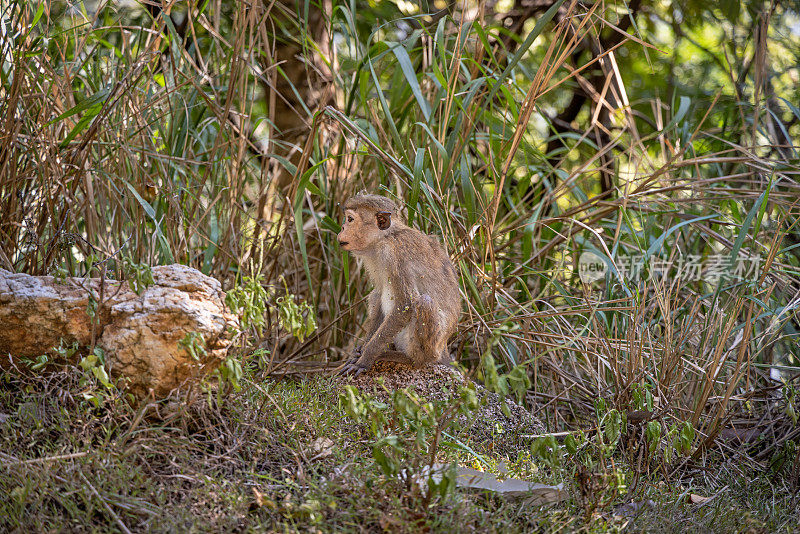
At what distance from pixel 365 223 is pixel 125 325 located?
5.16 ft

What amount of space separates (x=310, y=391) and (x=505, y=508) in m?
1.27

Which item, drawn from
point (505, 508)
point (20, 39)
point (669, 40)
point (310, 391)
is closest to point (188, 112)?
point (20, 39)

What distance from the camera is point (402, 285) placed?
4391 mm

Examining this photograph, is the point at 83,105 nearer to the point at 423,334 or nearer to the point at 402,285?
the point at 402,285

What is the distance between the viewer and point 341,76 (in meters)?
5.75

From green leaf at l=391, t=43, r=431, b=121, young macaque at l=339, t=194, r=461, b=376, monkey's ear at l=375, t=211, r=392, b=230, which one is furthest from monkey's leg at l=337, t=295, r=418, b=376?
green leaf at l=391, t=43, r=431, b=121

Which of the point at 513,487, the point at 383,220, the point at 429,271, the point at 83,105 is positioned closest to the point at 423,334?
the point at 429,271

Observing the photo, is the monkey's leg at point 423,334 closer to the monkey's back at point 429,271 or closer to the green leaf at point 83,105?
the monkey's back at point 429,271

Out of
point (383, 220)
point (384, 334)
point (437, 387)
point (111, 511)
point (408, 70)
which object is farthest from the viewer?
point (408, 70)

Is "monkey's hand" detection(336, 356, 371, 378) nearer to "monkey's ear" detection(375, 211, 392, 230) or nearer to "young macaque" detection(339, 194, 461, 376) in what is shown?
"young macaque" detection(339, 194, 461, 376)

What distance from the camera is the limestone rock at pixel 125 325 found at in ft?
11.0

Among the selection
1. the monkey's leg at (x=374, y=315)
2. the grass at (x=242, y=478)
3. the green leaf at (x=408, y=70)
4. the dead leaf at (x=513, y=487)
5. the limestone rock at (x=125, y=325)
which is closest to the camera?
the grass at (x=242, y=478)

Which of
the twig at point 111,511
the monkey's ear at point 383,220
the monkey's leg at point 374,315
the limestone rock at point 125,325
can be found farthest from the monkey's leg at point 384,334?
the twig at point 111,511

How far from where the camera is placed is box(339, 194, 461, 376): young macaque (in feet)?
14.0
